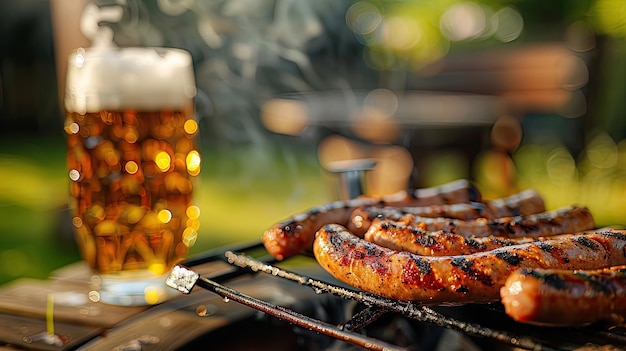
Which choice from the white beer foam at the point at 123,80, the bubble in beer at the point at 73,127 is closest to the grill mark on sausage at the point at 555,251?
the white beer foam at the point at 123,80

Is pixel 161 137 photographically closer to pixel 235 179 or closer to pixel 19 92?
pixel 235 179

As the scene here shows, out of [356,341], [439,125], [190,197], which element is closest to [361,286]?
[356,341]

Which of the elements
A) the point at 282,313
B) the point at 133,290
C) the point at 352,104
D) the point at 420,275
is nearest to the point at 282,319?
the point at 282,313

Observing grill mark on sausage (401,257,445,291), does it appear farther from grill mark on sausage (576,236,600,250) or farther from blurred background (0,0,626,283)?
blurred background (0,0,626,283)

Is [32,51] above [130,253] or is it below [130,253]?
above

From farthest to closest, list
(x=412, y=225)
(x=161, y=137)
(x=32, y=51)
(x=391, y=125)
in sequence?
(x=32, y=51), (x=391, y=125), (x=161, y=137), (x=412, y=225)

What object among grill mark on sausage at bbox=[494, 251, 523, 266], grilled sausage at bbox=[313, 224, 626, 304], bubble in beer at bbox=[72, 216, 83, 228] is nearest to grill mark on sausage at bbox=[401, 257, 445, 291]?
grilled sausage at bbox=[313, 224, 626, 304]
